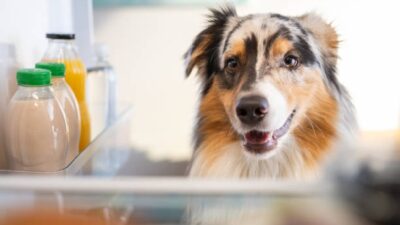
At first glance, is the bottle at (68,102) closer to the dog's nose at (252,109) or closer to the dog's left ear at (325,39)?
the dog's nose at (252,109)

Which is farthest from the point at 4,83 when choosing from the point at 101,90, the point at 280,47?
the point at 280,47

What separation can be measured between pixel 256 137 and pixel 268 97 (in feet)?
0.26

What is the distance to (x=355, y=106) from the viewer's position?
2.54 ft

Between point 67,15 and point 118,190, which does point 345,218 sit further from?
point 67,15

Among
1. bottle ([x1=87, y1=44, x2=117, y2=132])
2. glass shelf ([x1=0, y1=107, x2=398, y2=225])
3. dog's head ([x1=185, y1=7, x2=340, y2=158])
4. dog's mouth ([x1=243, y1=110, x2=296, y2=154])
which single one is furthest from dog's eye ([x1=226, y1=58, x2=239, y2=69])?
glass shelf ([x1=0, y1=107, x2=398, y2=225])

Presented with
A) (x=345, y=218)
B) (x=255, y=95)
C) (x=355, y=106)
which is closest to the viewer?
(x=345, y=218)

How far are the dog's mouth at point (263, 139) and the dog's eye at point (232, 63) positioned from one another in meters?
0.11

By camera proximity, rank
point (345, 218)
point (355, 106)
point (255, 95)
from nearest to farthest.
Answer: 1. point (345, 218)
2. point (255, 95)
3. point (355, 106)

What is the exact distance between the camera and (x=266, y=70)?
2.22ft

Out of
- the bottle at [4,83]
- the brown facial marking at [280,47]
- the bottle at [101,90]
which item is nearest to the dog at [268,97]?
the brown facial marking at [280,47]

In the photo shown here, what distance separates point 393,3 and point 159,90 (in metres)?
0.44

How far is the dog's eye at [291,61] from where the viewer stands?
698 mm

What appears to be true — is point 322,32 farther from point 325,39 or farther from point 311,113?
point 311,113

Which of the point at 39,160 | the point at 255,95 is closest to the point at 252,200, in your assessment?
the point at 255,95
